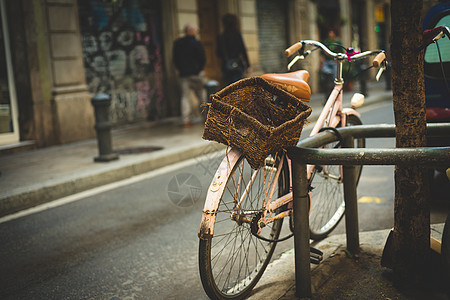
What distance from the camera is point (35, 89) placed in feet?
31.3

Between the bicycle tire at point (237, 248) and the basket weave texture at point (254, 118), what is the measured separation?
170mm

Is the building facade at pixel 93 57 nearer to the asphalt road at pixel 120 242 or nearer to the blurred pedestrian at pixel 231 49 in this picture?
the blurred pedestrian at pixel 231 49

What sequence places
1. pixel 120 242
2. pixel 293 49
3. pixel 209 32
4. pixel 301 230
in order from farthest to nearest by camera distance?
pixel 209 32 < pixel 120 242 < pixel 293 49 < pixel 301 230

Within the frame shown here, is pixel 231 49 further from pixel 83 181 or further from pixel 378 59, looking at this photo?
pixel 378 59

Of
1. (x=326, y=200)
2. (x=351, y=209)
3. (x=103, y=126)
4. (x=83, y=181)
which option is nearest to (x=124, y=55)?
(x=103, y=126)

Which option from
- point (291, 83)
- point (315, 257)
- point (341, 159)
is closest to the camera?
point (341, 159)

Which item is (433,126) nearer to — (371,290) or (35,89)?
(371,290)

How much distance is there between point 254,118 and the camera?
270 cm

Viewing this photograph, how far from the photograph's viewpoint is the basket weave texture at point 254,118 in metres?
2.65

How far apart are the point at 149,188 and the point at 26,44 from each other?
4646 millimetres

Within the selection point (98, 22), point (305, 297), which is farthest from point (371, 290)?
point (98, 22)

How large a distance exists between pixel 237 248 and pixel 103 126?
449 centimetres

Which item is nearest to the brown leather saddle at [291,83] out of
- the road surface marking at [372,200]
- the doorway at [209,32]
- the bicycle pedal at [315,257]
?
the bicycle pedal at [315,257]

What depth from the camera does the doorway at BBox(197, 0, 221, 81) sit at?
1455 cm
